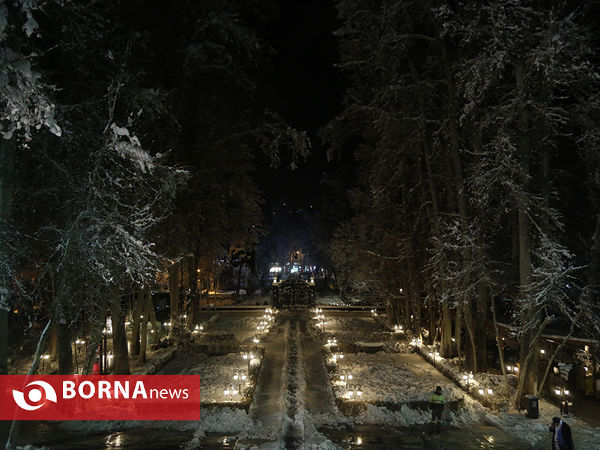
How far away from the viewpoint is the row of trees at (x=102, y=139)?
786 centimetres

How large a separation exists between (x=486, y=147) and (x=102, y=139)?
473 inches

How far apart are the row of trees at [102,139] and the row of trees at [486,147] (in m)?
4.96

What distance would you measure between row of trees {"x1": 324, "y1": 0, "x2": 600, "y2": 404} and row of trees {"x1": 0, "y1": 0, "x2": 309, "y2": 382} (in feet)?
16.3

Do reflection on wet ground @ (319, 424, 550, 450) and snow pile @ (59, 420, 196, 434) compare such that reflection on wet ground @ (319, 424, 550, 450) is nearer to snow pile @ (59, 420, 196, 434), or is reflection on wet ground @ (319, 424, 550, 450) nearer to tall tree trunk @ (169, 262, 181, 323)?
snow pile @ (59, 420, 196, 434)

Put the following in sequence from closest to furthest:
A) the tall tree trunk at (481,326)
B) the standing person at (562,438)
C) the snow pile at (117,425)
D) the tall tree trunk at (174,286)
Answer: the standing person at (562,438), the snow pile at (117,425), the tall tree trunk at (481,326), the tall tree trunk at (174,286)

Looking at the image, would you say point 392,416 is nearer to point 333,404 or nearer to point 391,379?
point 333,404

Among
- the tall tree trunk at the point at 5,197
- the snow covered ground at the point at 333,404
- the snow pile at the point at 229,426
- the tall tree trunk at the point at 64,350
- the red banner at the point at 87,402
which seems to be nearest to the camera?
the tall tree trunk at the point at 5,197

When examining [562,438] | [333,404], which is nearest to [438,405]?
[562,438]

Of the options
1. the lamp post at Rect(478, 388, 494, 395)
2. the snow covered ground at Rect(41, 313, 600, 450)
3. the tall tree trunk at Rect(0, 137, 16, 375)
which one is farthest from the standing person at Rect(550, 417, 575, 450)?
the tall tree trunk at Rect(0, 137, 16, 375)

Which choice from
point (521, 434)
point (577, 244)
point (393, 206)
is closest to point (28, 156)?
point (521, 434)

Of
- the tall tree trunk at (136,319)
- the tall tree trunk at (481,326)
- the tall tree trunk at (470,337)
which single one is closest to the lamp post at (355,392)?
the tall tree trunk at (470,337)

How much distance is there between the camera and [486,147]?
48.2 feet

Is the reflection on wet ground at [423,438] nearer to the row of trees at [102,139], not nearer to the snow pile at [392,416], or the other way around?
the snow pile at [392,416]

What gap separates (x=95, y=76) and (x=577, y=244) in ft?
68.3
